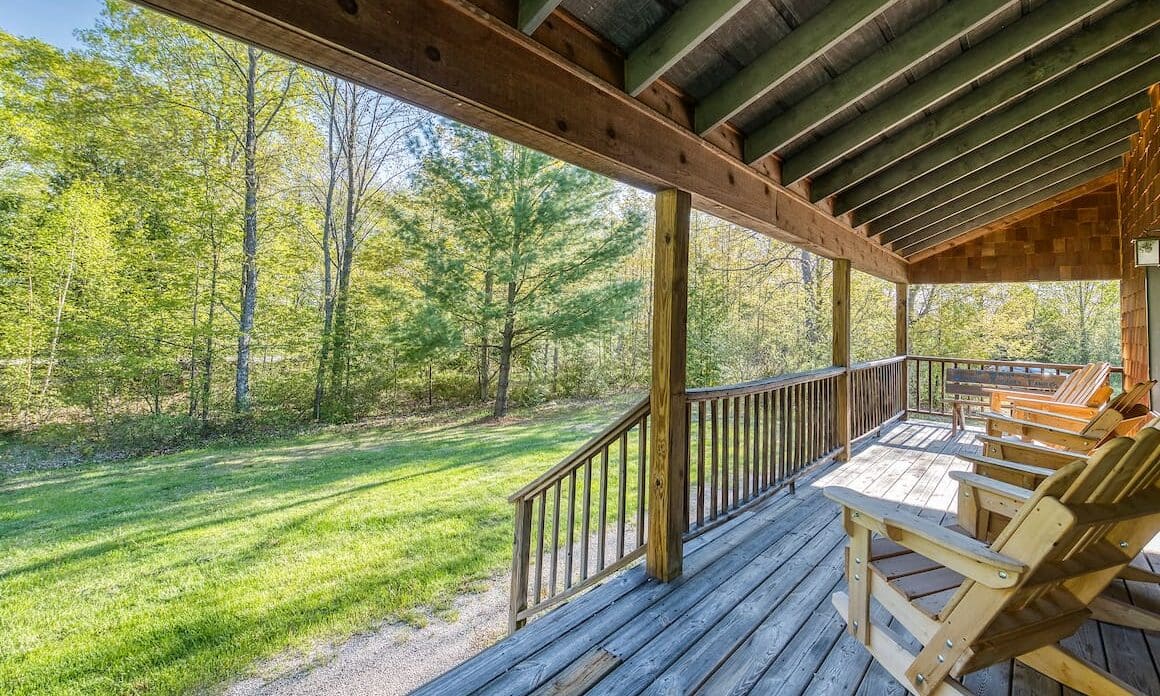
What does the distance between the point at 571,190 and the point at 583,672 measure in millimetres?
9114

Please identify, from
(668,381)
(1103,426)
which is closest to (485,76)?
(668,381)

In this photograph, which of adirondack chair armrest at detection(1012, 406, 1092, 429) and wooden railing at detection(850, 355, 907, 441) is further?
wooden railing at detection(850, 355, 907, 441)

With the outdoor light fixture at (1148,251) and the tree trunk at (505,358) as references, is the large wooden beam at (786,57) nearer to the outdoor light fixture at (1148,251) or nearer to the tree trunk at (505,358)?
the outdoor light fixture at (1148,251)

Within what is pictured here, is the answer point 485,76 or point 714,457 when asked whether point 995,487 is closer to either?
point 714,457

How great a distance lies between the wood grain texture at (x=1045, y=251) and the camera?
573 cm

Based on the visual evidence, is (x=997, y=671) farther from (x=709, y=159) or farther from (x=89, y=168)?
(x=89, y=168)

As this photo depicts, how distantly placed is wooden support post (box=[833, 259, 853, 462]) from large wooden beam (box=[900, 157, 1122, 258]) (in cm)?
199

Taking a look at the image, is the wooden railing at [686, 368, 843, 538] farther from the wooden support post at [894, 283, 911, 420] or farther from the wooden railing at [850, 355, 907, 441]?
the wooden support post at [894, 283, 911, 420]

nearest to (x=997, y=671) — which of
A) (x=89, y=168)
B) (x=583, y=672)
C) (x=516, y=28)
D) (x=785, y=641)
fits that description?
(x=785, y=641)

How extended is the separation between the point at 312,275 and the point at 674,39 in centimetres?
1165

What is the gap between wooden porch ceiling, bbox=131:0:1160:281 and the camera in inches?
53.1

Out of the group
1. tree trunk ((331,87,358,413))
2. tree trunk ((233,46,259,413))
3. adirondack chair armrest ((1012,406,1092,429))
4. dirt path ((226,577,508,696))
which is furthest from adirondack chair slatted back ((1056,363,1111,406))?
tree trunk ((233,46,259,413))

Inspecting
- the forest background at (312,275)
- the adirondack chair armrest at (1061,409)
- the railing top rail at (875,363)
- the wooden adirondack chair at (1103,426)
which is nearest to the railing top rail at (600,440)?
the wooden adirondack chair at (1103,426)

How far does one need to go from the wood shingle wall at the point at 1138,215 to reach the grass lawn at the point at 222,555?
5.79m
